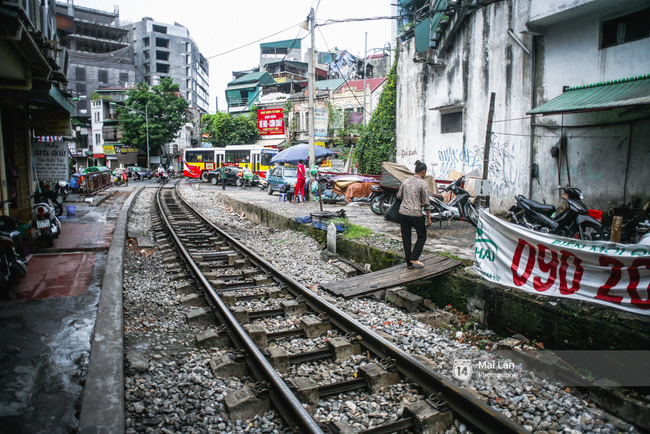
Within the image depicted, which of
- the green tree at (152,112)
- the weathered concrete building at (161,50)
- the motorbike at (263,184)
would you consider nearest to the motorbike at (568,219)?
the motorbike at (263,184)

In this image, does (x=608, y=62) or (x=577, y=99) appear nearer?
(x=577, y=99)

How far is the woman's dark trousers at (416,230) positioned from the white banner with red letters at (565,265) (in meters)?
0.81

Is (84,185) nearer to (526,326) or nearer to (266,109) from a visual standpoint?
(526,326)

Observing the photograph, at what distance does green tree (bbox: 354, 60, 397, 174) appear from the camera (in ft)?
61.2

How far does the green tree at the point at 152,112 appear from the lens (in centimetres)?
4300

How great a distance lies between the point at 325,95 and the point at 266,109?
9.09 metres

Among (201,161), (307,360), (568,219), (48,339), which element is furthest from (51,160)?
(201,161)

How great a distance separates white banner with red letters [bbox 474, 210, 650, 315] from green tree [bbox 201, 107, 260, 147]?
4210cm

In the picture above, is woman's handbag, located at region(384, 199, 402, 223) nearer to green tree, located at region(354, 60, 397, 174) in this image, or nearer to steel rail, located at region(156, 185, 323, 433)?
steel rail, located at region(156, 185, 323, 433)

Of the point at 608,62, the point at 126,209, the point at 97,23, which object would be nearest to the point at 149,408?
the point at 608,62

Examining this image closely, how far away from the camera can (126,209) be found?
15.1 m

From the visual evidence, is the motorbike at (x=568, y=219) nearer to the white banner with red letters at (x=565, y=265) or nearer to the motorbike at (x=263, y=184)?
the white banner with red letters at (x=565, y=265)

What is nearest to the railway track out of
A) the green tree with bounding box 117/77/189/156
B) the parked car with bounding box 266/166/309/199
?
the parked car with bounding box 266/166/309/199

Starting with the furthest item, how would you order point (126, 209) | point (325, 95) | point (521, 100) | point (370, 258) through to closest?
point (325, 95) → point (126, 209) → point (521, 100) → point (370, 258)
